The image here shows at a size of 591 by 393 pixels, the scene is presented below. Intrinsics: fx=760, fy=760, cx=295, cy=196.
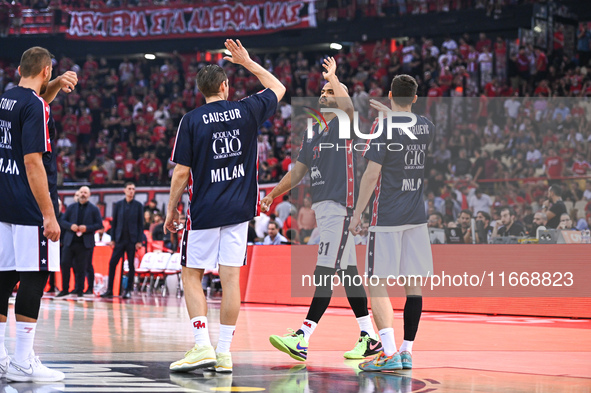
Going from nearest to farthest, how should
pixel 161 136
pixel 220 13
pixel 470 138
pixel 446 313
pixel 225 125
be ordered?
pixel 225 125 → pixel 446 313 → pixel 470 138 → pixel 161 136 → pixel 220 13

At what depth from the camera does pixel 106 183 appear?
25984mm

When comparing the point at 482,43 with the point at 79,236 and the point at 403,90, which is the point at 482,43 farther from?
the point at 403,90

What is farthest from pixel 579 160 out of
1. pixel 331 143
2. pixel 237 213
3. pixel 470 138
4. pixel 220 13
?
pixel 220 13

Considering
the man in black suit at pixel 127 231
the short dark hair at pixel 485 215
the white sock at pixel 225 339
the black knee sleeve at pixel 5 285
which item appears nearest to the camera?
the black knee sleeve at pixel 5 285

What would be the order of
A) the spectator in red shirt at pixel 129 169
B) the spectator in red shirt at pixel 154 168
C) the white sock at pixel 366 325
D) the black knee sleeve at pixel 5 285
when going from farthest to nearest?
1. the spectator in red shirt at pixel 129 169
2. the spectator in red shirt at pixel 154 168
3. the white sock at pixel 366 325
4. the black knee sleeve at pixel 5 285

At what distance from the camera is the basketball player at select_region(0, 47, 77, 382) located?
4852 mm

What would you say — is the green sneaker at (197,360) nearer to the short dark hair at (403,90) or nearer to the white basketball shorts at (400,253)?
the white basketball shorts at (400,253)

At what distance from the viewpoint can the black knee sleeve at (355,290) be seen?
247 inches

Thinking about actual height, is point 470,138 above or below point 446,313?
above

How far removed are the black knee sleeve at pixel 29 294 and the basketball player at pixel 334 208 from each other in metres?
1.92

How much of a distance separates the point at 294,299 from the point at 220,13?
20.8 metres

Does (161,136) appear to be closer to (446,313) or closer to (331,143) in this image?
(446,313)

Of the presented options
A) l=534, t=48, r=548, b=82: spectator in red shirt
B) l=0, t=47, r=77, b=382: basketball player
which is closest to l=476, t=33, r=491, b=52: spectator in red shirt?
l=534, t=48, r=548, b=82: spectator in red shirt

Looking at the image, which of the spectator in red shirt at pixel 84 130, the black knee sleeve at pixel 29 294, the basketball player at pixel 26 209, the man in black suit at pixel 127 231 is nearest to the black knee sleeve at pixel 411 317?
the basketball player at pixel 26 209
